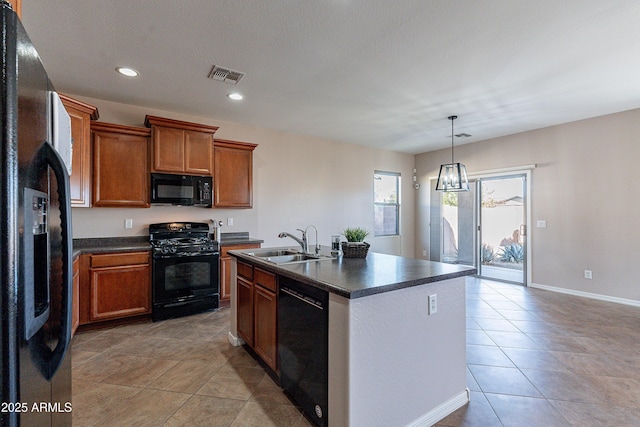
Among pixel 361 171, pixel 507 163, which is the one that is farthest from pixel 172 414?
→ pixel 507 163

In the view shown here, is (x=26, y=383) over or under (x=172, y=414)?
over

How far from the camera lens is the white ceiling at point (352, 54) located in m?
2.13

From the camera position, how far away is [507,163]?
5473mm

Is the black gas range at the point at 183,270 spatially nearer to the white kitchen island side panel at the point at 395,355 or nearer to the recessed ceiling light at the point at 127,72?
the recessed ceiling light at the point at 127,72

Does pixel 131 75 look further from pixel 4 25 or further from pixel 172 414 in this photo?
pixel 172 414

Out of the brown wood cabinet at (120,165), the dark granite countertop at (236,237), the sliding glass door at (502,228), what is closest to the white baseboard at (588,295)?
the sliding glass door at (502,228)

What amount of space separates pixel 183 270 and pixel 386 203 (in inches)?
177

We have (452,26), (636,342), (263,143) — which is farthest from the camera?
(263,143)

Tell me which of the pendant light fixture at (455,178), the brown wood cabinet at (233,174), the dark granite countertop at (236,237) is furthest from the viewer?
the dark granite countertop at (236,237)

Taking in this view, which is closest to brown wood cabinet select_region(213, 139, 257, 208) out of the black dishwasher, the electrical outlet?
the black dishwasher

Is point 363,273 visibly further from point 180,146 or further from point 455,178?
point 180,146

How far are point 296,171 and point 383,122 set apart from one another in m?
1.70

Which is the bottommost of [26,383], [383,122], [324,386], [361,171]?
[324,386]

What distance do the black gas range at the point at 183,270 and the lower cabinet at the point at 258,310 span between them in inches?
48.4
